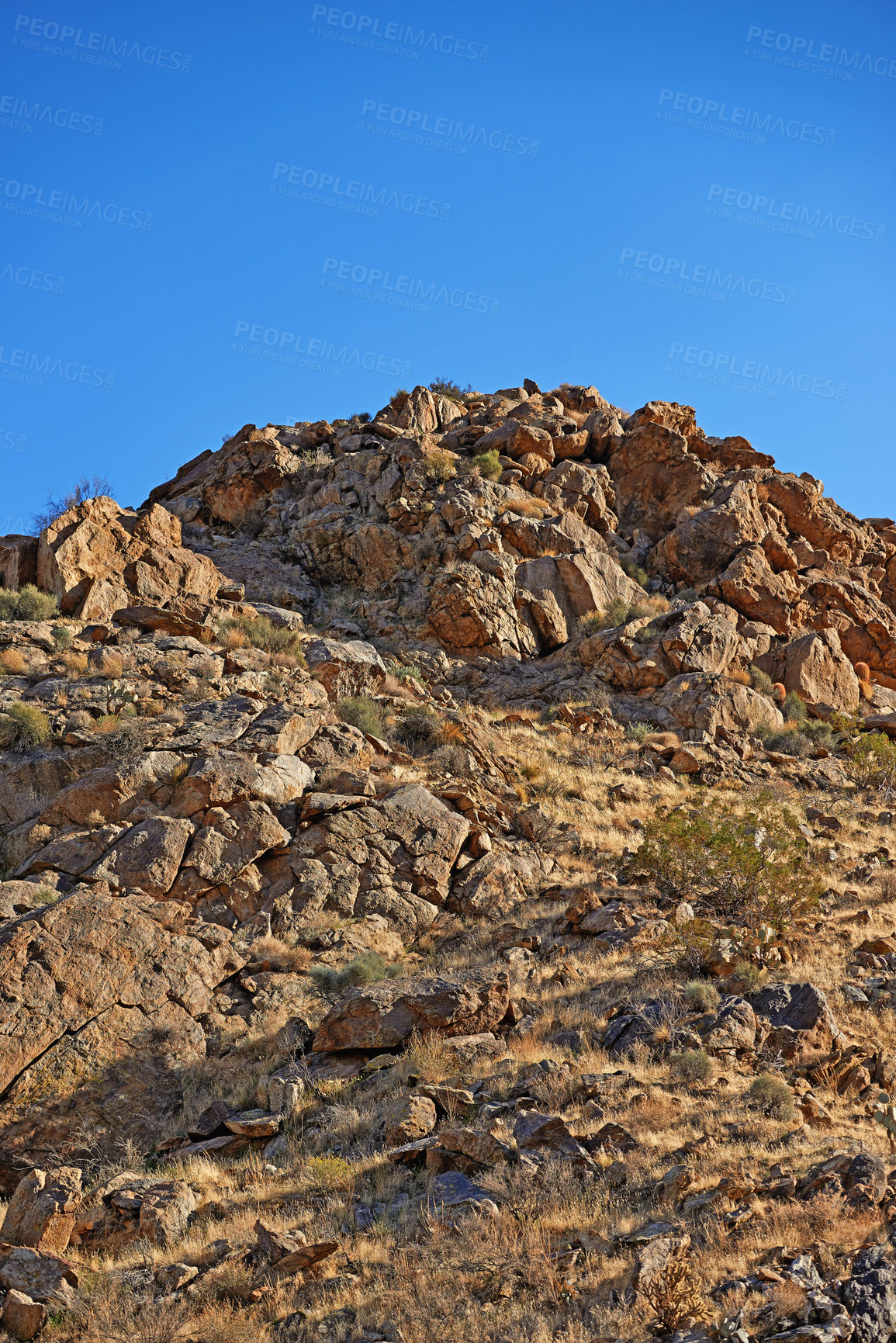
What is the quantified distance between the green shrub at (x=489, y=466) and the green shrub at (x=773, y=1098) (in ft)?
73.4

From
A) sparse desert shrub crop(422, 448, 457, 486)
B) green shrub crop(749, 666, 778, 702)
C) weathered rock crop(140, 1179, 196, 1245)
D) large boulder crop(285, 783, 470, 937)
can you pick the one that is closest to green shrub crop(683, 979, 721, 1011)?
large boulder crop(285, 783, 470, 937)

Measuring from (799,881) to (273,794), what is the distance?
817cm

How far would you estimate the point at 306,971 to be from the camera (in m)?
11.5

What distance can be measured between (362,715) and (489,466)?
1364 cm

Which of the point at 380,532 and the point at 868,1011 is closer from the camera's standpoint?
the point at 868,1011

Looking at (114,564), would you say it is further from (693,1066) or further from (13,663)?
(693,1066)

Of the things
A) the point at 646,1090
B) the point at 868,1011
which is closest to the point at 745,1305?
the point at 646,1090

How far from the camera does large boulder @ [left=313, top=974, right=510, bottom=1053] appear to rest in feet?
32.1

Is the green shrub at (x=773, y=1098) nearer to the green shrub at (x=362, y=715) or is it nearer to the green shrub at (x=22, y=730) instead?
the green shrub at (x=362, y=715)

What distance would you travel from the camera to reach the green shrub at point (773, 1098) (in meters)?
7.94

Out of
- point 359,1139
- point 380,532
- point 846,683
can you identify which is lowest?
point 359,1139

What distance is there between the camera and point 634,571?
27828 millimetres

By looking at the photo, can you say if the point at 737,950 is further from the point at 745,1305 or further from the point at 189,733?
the point at 189,733

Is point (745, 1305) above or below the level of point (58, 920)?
below
